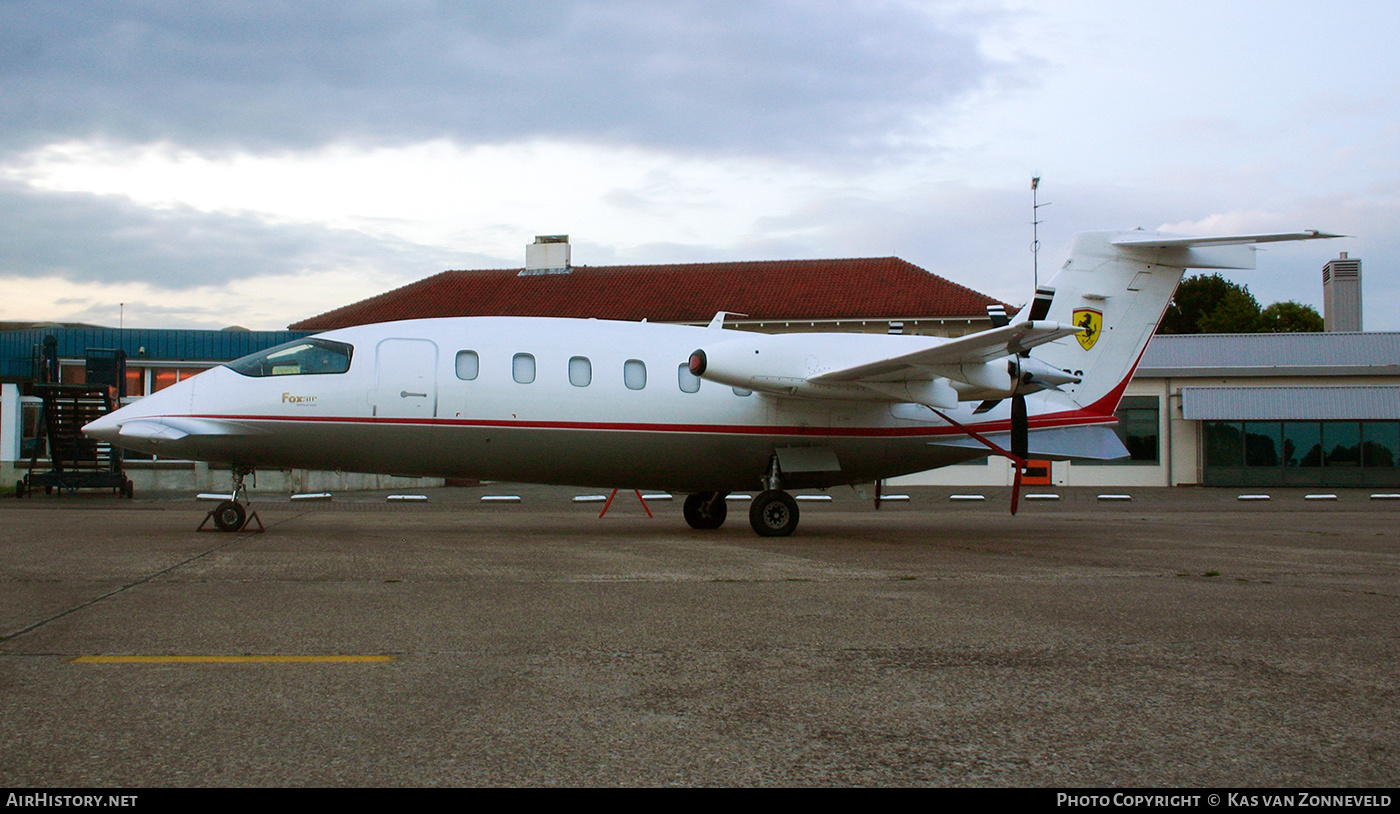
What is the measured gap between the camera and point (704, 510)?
52.4 ft

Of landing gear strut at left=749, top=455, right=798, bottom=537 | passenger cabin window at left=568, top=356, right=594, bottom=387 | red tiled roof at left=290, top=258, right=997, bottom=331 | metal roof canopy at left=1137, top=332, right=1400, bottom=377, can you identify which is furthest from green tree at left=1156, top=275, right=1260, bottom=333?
passenger cabin window at left=568, top=356, right=594, bottom=387

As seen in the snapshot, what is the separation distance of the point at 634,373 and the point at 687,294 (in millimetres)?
28324

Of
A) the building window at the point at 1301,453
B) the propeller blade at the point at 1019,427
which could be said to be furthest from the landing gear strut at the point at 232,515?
the building window at the point at 1301,453

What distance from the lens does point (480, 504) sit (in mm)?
22906

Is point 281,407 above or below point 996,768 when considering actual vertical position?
above

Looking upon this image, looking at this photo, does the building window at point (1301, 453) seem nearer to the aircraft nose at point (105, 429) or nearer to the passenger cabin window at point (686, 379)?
the passenger cabin window at point (686, 379)

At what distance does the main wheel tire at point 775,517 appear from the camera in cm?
1438

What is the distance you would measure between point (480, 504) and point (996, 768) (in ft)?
66.1

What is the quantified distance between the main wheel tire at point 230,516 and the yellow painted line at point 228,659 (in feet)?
27.8

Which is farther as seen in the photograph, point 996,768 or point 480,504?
point 480,504

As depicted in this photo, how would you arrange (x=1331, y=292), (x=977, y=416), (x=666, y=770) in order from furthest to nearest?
1. (x=1331, y=292)
2. (x=977, y=416)
3. (x=666, y=770)

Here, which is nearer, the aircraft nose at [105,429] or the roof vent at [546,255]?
the aircraft nose at [105,429]
